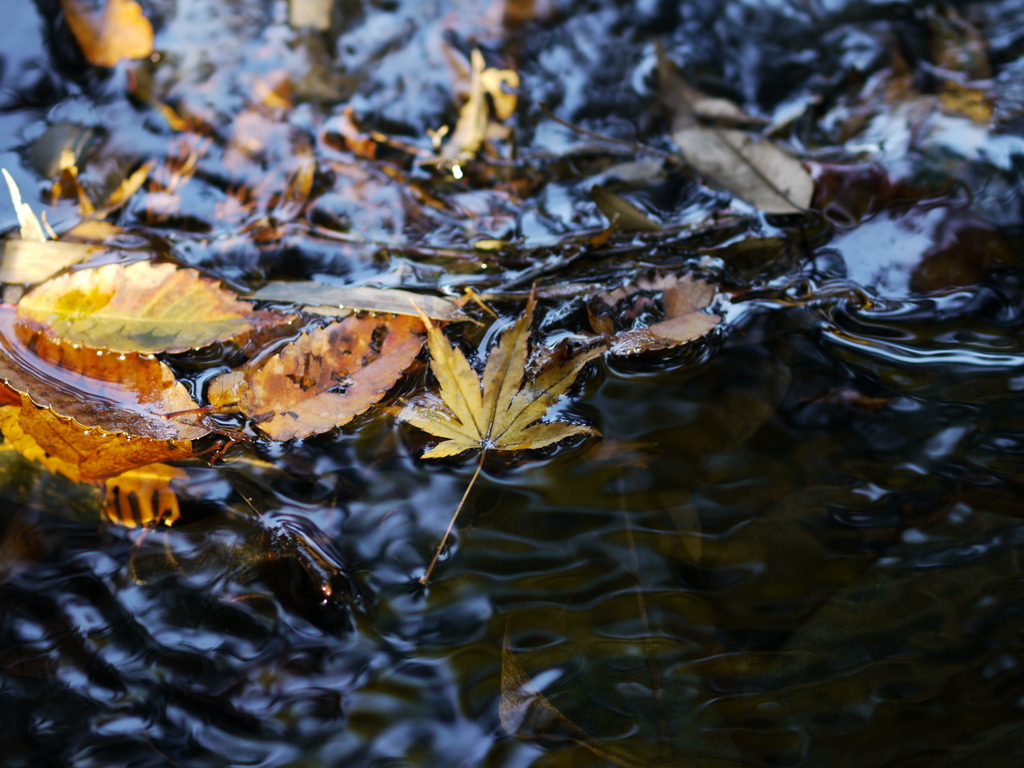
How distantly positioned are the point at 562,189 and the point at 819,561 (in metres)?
1.01

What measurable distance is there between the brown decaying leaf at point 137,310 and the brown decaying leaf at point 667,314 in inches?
25.0

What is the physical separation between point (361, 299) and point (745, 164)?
3.09 feet

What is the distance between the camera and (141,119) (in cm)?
177

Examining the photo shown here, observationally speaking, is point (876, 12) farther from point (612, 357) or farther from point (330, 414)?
point (330, 414)

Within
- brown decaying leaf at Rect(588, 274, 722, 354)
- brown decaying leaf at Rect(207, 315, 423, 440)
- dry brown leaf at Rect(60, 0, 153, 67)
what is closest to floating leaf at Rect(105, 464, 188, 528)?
brown decaying leaf at Rect(207, 315, 423, 440)

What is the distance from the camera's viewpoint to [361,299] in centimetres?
139

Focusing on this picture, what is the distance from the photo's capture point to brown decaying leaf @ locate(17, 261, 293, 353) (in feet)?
4.22

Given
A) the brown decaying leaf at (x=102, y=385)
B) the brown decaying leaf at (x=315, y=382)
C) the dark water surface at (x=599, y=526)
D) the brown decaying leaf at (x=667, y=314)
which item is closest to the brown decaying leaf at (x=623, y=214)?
the dark water surface at (x=599, y=526)

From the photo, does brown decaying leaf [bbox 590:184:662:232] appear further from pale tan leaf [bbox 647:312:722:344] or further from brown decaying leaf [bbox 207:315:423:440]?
brown decaying leaf [bbox 207:315:423:440]

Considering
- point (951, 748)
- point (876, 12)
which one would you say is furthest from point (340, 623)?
point (876, 12)

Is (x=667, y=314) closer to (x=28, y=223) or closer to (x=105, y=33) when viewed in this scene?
(x=28, y=223)

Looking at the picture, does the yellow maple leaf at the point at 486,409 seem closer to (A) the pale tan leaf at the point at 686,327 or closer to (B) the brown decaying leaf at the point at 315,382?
(B) the brown decaying leaf at the point at 315,382

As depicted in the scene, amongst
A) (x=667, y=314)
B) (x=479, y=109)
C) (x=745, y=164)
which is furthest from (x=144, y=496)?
(x=745, y=164)

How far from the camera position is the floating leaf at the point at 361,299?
1.36 meters
